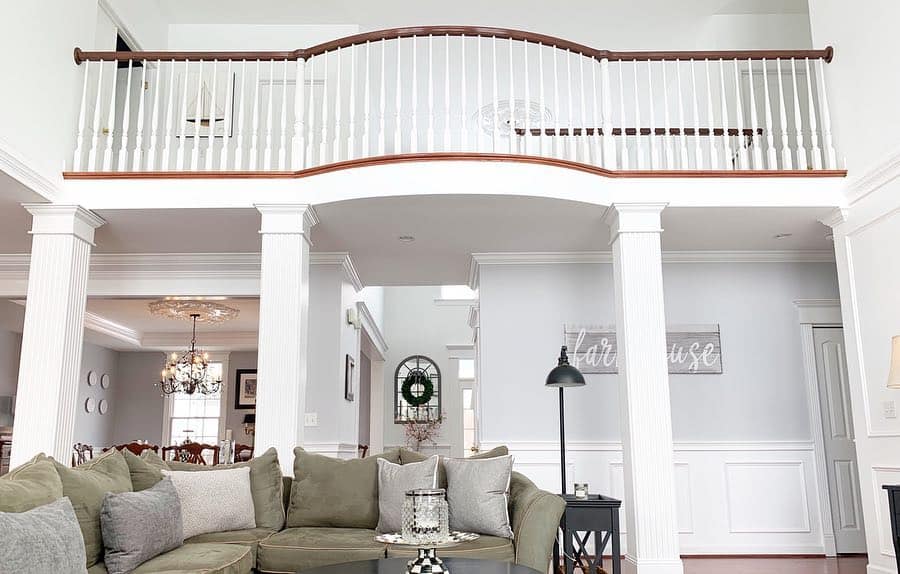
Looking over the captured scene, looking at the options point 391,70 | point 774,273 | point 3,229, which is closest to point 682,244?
point 774,273

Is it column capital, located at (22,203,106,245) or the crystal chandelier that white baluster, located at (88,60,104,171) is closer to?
column capital, located at (22,203,106,245)

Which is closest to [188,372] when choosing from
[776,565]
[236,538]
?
[236,538]

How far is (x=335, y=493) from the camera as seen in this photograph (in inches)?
181

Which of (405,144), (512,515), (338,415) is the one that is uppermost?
(405,144)

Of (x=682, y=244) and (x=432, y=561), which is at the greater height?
(x=682, y=244)

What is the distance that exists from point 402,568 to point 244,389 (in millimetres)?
10370

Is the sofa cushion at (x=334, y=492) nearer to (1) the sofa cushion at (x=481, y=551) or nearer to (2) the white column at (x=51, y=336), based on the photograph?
(1) the sofa cushion at (x=481, y=551)

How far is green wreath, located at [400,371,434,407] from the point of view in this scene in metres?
13.6

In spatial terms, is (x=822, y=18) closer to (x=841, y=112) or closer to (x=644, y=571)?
(x=841, y=112)

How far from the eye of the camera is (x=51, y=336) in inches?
208

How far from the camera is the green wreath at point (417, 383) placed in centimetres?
1360

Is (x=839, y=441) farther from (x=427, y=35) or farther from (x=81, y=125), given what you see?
(x=81, y=125)

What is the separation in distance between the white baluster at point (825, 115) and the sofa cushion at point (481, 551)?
12.2 ft

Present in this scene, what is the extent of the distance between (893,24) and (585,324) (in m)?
3.33
